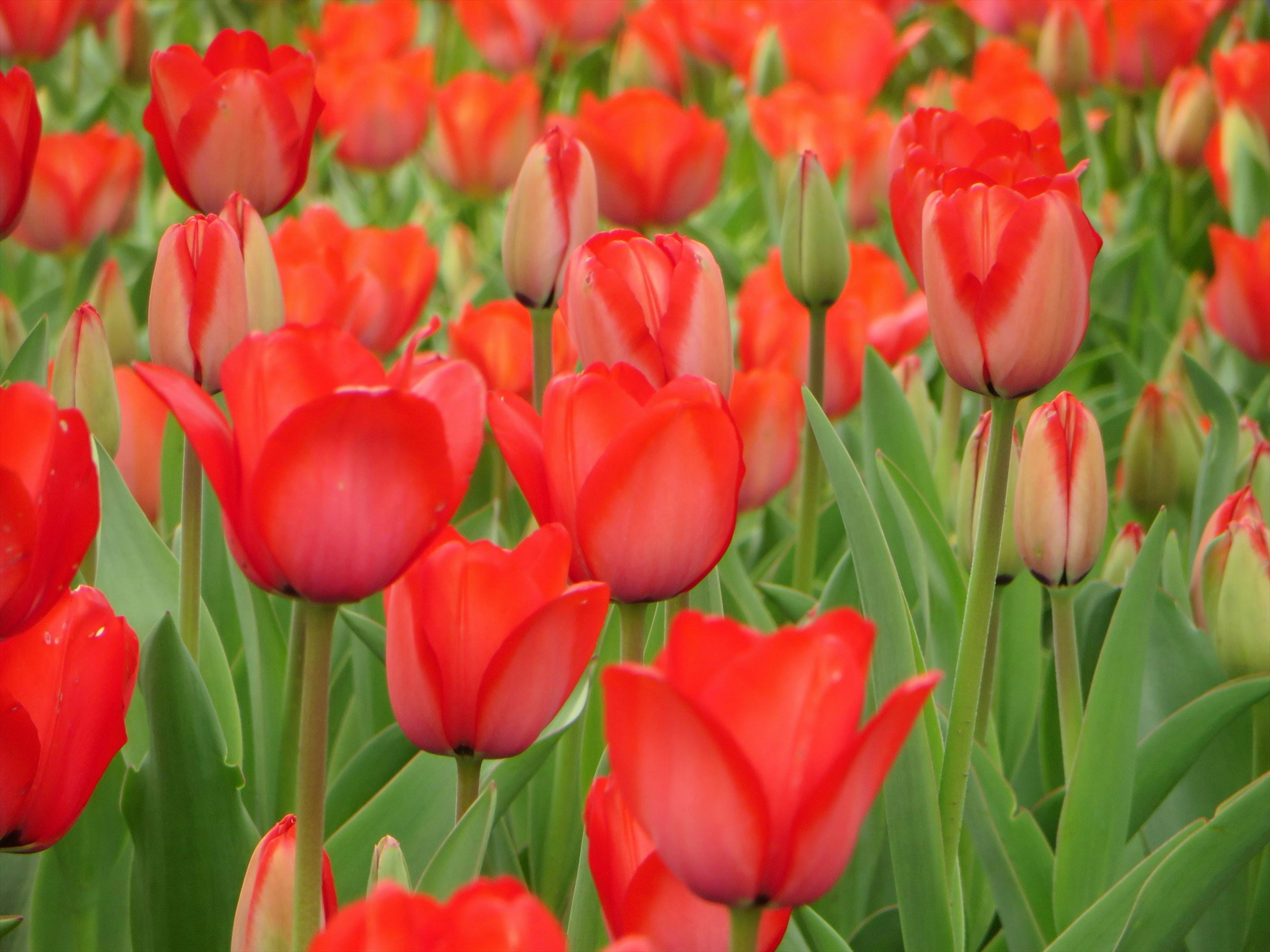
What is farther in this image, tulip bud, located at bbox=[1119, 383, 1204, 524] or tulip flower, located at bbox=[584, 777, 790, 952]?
tulip bud, located at bbox=[1119, 383, 1204, 524]

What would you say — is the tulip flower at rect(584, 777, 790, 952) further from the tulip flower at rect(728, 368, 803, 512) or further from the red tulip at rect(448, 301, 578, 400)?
the red tulip at rect(448, 301, 578, 400)

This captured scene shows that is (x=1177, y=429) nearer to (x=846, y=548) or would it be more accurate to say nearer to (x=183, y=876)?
(x=846, y=548)

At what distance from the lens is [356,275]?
44.3 inches

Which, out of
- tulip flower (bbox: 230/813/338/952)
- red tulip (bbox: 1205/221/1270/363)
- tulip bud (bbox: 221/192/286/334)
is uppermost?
tulip bud (bbox: 221/192/286/334)

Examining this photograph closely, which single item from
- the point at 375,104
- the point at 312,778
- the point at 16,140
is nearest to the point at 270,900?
the point at 312,778

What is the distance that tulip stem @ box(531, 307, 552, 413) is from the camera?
2.89 feet

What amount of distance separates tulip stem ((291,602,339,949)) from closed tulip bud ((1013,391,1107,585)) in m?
0.39

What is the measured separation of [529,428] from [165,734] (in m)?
0.20

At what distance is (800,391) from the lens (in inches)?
39.6

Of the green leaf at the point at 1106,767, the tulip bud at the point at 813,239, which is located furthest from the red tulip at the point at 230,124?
the green leaf at the point at 1106,767

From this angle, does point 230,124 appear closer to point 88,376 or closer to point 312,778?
point 88,376

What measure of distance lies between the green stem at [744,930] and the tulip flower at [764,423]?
57 cm

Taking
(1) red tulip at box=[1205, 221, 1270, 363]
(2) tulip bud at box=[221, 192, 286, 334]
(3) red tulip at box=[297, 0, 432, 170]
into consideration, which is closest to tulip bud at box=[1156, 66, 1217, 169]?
(1) red tulip at box=[1205, 221, 1270, 363]

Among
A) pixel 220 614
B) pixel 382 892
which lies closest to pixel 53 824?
pixel 382 892
